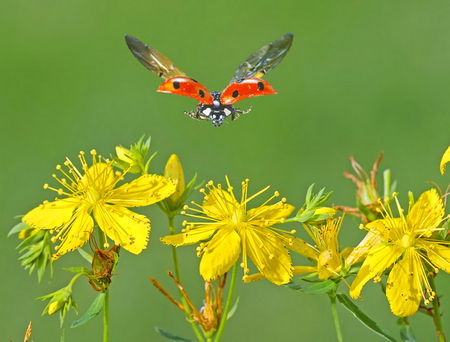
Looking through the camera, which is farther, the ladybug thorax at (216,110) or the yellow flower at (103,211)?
the yellow flower at (103,211)

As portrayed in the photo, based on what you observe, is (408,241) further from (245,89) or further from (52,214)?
(52,214)

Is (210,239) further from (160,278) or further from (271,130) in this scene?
(271,130)

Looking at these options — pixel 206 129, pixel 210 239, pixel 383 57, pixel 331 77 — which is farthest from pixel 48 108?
pixel 210 239

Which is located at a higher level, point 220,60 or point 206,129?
point 220,60

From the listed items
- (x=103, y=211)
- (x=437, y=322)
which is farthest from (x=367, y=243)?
(x=103, y=211)

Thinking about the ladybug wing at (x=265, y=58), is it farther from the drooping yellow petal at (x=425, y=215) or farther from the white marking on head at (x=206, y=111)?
the drooping yellow petal at (x=425, y=215)

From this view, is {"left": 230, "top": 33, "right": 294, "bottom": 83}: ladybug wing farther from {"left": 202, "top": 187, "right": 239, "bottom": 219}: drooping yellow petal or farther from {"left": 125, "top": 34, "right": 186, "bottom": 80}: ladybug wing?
{"left": 202, "top": 187, "right": 239, "bottom": 219}: drooping yellow petal

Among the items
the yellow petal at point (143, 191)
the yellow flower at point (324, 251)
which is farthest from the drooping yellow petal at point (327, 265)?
the yellow petal at point (143, 191)
